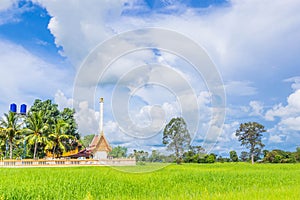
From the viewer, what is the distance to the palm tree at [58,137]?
3838 centimetres

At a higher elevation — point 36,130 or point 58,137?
point 36,130

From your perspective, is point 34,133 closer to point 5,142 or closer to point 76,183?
point 5,142

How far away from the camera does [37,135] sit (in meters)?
37.1

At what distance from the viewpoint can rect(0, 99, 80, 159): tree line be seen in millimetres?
37188

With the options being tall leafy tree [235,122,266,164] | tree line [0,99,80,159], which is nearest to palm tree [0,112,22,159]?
tree line [0,99,80,159]

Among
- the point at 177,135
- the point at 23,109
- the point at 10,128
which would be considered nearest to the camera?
the point at 177,135

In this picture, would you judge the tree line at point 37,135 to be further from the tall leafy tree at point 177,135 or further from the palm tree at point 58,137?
the tall leafy tree at point 177,135

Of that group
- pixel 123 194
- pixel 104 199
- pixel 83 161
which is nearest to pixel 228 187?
pixel 123 194

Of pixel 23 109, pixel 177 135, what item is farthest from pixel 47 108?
pixel 177 135

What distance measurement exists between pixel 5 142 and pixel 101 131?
31.5m

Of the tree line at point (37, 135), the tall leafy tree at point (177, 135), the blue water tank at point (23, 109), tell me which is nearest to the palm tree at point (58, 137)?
the tree line at point (37, 135)

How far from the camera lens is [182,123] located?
1100cm

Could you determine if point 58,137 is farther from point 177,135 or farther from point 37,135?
point 177,135

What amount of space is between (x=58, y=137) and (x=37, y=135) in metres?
2.47
